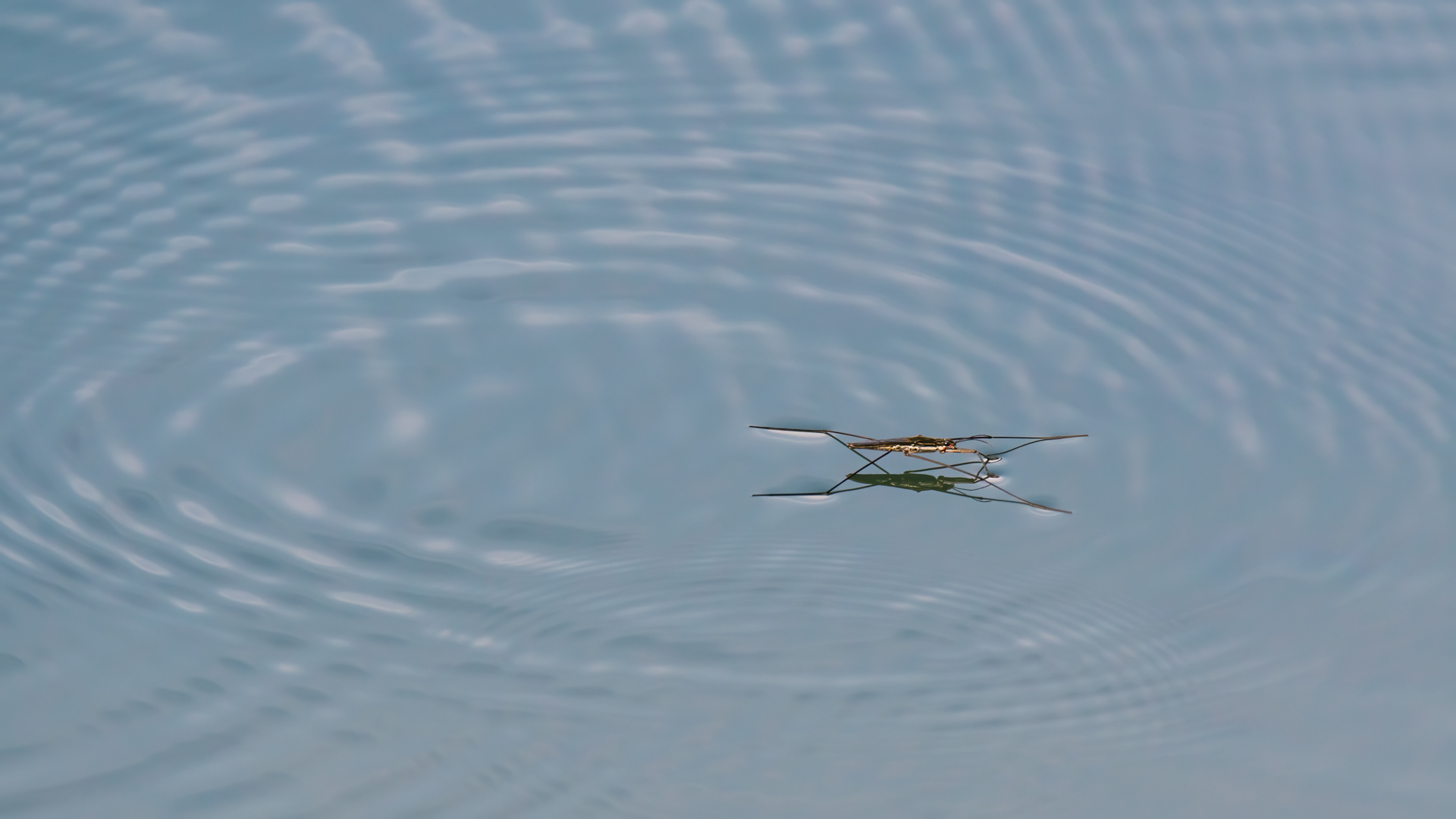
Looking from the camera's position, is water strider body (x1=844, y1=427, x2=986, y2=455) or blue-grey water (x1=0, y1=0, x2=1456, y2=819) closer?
blue-grey water (x1=0, y1=0, x2=1456, y2=819)

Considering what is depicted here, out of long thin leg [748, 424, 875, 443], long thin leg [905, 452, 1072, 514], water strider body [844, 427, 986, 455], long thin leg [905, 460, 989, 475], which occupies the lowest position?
long thin leg [905, 452, 1072, 514]

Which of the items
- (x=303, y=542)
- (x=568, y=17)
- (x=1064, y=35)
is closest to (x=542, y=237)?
(x=568, y=17)

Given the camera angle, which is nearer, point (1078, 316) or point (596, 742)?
point (596, 742)

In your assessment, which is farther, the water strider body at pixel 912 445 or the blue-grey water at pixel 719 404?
the water strider body at pixel 912 445

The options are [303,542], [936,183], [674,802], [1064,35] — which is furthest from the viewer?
[1064,35]

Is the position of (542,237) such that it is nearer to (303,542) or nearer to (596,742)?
(303,542)
